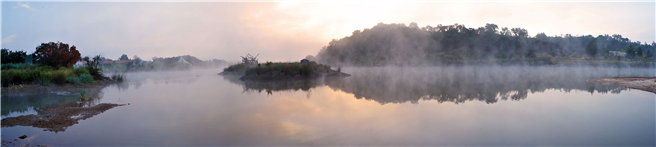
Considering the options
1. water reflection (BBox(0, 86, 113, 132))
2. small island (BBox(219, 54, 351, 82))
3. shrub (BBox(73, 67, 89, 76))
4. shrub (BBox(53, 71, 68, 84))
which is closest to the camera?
water reflection (BBox(0, 86, 113, 132))

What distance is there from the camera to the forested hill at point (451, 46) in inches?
2212

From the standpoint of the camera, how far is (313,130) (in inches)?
196

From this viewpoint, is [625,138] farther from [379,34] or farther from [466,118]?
[379,34]

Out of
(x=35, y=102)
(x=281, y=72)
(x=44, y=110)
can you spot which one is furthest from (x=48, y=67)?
(x=281, y=72)

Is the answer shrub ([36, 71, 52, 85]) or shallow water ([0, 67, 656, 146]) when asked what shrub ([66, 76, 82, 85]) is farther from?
shallow water ([0, 67, 656, 146])

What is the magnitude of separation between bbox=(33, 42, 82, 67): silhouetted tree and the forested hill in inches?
1822

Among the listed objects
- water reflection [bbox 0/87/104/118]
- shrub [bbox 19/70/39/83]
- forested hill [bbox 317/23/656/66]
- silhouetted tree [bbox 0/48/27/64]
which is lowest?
water reflection [bbox 0/87/104/118]

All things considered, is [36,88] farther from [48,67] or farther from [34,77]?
[48,67]

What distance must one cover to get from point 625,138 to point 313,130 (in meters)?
5.60

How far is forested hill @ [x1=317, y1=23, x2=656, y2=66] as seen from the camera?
2212 inches

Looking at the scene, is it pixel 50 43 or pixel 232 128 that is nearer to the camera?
pixel 232 128

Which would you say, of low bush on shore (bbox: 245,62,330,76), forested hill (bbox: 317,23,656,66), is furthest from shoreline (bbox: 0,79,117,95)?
forested hill (bbox: 317,23,656,66)

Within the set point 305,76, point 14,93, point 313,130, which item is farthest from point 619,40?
point 14,93

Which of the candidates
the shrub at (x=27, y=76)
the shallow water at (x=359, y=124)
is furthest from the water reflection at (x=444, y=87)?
the shrub at (x=27, y=76)
